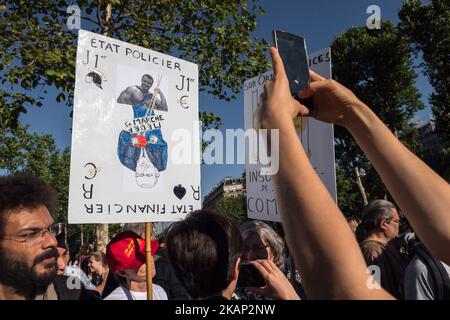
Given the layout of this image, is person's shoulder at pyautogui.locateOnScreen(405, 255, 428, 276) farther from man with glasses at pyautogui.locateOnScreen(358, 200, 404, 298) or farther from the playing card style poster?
the playing card style poster

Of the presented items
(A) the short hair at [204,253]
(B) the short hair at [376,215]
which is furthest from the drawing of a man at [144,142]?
(B) the short hair at [376,215]

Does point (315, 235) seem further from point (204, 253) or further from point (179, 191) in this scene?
point (179, 191)

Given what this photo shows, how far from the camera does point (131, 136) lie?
3.04 meters

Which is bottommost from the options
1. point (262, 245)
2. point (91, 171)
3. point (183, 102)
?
point (262, 245)

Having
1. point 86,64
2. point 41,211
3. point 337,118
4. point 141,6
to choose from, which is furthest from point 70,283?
point 141,6

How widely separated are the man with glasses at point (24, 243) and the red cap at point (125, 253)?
0.92 m

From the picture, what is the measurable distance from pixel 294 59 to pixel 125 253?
8.09ft

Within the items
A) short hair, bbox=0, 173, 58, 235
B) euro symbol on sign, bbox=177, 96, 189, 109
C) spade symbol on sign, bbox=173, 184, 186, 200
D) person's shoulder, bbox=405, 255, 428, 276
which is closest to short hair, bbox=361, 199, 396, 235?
person's shoulder, bbox=405, 255, 428, 276

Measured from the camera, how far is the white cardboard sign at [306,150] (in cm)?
319

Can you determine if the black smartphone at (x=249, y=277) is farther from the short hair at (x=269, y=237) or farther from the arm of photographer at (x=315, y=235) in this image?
the short hair at (x=269, y=237)

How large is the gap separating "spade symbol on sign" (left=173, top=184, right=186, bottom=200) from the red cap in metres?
0.57

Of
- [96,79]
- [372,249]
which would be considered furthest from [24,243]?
[372,249]

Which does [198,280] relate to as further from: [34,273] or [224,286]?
[34,273]
